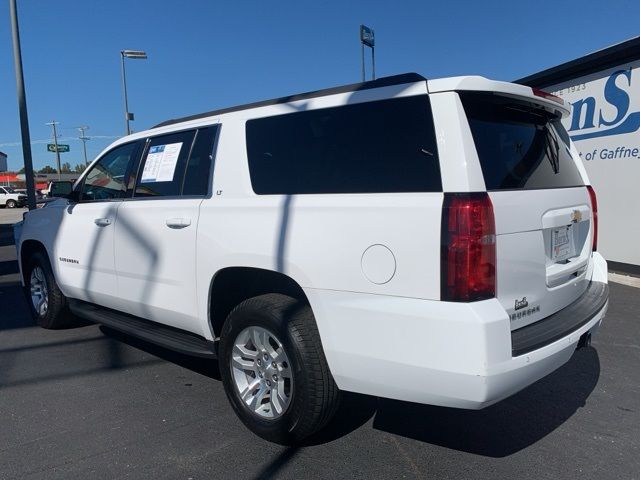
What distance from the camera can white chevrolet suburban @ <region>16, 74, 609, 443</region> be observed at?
8.06ft

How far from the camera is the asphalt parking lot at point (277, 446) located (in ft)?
9.71

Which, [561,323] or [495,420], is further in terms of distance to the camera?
[495,420]

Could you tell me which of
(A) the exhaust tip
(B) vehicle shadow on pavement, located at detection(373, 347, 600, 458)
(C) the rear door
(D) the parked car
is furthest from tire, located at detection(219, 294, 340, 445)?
(D) the parked car

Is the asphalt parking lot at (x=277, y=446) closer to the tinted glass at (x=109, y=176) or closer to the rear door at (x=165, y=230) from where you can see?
the rear door at (x=165, y=230)

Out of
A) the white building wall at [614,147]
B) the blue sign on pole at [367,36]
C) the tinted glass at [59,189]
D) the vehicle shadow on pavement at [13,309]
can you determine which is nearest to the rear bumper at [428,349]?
the tinted glass at [59,189]

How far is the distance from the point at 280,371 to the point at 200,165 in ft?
5.08

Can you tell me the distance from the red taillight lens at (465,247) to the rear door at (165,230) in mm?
1761

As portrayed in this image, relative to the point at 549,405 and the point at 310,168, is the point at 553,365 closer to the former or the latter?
the point at 549,405

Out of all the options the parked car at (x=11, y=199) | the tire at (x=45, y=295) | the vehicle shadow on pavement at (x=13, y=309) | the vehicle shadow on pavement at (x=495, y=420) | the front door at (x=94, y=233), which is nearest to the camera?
the vehicle shadow on pavement at (x=495, y=420)

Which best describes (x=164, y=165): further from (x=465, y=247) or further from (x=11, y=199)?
(x=11, y=199)

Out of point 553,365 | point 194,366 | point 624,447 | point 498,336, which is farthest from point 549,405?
point 194,366

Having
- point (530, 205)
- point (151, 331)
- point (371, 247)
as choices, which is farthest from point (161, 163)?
point (530, 205)

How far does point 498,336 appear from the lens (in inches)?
94.1

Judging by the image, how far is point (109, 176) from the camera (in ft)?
15.4
